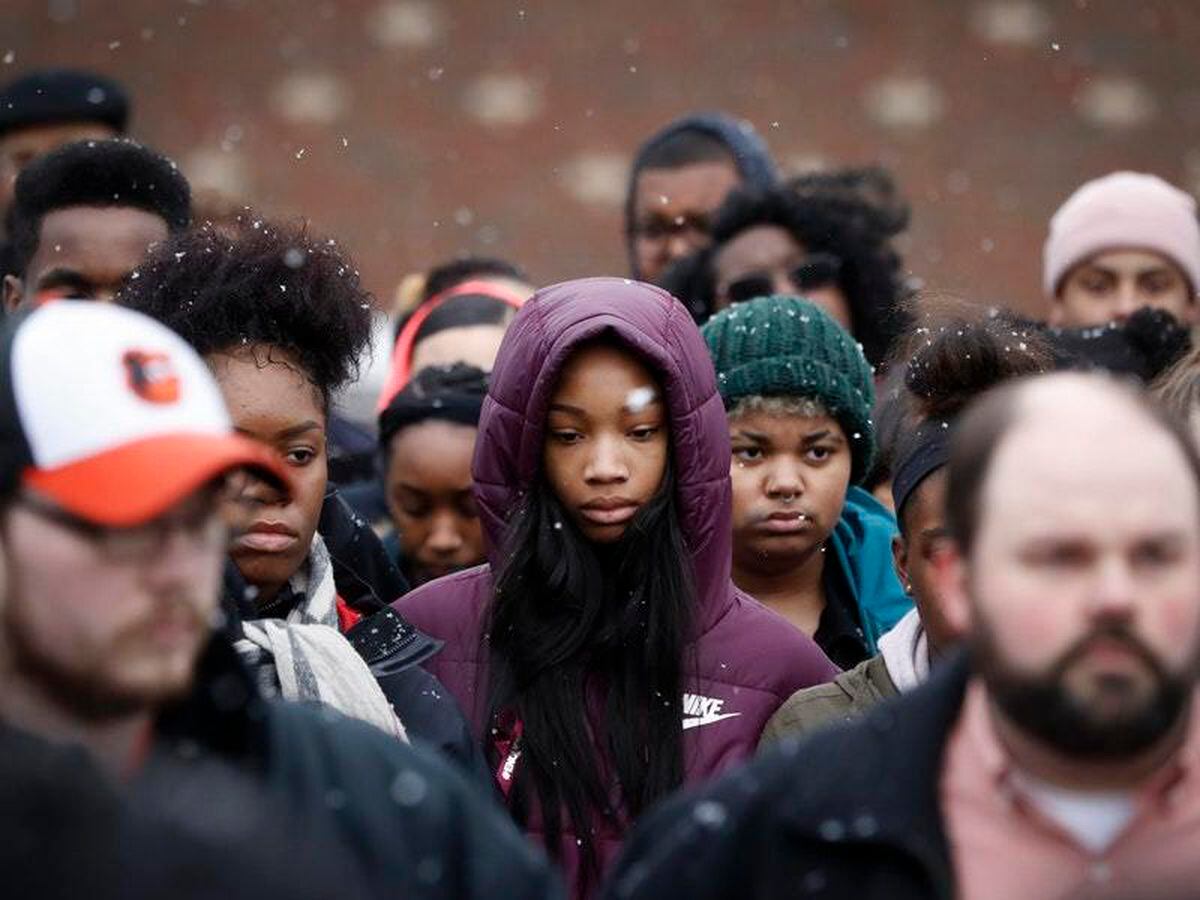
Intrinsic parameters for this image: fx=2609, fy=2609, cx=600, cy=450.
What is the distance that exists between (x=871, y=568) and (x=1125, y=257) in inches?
74.9

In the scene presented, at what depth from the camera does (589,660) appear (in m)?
4.41

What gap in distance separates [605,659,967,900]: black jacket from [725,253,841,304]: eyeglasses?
331 centimetres

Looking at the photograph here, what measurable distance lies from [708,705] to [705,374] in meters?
0.61

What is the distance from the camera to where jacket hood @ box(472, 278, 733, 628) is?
4.50 metres

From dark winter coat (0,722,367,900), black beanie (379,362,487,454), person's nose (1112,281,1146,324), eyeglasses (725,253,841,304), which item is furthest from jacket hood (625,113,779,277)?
dark winter coat (0,722,367,900)

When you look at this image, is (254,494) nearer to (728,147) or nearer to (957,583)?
(957,583)

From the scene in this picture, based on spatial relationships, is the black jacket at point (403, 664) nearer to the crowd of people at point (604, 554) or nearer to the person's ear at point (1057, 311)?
the crowd of people at point (604, 554)

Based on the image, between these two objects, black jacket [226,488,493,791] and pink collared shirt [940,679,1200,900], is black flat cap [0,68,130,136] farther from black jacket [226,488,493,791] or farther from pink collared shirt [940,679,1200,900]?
pink collared shirt [940,679,1200,900]

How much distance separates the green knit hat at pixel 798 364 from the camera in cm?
507

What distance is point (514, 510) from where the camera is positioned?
4562 mm

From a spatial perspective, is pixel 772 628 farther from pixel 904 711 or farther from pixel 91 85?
pixel 91 85

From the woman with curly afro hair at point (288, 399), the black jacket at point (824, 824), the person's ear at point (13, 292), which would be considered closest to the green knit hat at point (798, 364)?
the woman with curly afro hair at point (288, 399)

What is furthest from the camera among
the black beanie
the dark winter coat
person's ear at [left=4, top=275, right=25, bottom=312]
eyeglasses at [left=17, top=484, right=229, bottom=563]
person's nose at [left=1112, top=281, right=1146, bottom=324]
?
person's nose at [left=1112, top=281, right=1146, bottom=324]

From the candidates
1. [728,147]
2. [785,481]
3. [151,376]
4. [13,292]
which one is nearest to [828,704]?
[785,481]
